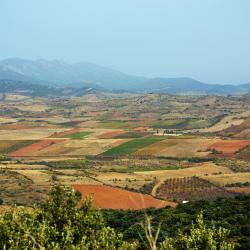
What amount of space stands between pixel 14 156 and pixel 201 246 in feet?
408

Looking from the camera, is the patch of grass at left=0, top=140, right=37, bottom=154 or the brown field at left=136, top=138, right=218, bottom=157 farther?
the patch of grass at left=0, top=140, right=37, bottom=154

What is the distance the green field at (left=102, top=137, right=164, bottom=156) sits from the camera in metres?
146

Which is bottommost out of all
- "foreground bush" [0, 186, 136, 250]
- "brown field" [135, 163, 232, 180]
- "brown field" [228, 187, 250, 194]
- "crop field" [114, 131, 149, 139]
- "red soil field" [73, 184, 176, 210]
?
"crop field" [114, 131, 149, 139]

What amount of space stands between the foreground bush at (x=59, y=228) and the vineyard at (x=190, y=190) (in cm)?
5316

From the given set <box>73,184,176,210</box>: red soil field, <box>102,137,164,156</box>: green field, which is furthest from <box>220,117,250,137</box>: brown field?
<box>73,184,176,210</box>: red soil field

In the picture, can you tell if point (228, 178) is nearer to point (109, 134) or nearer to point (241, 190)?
point (241, 190)

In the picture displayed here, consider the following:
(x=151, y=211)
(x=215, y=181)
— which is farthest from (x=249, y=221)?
(x=215, y=181)

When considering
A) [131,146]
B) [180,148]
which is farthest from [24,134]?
[180,148]

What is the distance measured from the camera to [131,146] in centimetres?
15400

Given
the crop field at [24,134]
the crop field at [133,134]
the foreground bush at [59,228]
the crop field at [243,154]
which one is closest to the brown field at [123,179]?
the crop field at [243,154]

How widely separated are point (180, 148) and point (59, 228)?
117m

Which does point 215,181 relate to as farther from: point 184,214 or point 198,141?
point 198,141

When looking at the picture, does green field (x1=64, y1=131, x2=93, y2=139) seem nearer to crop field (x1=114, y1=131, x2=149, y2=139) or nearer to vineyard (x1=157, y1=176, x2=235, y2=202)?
crop field (x1=114, y1=131, x2=149, y2=139)

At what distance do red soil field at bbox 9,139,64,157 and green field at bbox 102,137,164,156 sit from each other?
21640 mm
